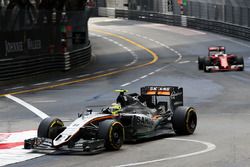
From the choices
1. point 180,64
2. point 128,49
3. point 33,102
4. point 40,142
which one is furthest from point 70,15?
point 40,142

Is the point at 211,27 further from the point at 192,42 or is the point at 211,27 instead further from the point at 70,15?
the point at 70,15

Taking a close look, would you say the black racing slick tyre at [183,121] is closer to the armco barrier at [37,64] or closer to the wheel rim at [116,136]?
the wheel rim at [116,136]

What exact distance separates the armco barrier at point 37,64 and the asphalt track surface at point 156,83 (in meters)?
0.89

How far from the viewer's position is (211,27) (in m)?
69.4

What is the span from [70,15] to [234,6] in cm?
2429

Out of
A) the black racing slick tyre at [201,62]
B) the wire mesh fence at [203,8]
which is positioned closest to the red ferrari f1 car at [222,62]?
the black racing slick tyre at [201,62]

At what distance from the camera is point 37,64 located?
39750mm

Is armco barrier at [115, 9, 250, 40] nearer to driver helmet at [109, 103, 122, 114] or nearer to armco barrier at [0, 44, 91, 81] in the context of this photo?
armco barrier at [0, 44, 91, 81]

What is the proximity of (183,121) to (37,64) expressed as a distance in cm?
2240

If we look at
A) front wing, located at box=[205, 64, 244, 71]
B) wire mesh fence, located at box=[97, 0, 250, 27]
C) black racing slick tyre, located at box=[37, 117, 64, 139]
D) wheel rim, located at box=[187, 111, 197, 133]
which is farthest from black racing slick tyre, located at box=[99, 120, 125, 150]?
wire mesh fence, located at box=[97, 0, 250, 27]

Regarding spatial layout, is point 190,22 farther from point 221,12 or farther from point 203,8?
point 221,12

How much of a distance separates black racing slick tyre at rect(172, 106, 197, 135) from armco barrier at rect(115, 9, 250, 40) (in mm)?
43971

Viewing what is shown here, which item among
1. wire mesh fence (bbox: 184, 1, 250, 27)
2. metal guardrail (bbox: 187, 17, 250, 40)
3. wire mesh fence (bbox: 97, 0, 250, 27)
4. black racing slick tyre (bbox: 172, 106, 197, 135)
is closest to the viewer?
black racing slick tyre (bbox: 172, 106, 197, 135)

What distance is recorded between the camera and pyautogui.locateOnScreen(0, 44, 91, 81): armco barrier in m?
37.2
